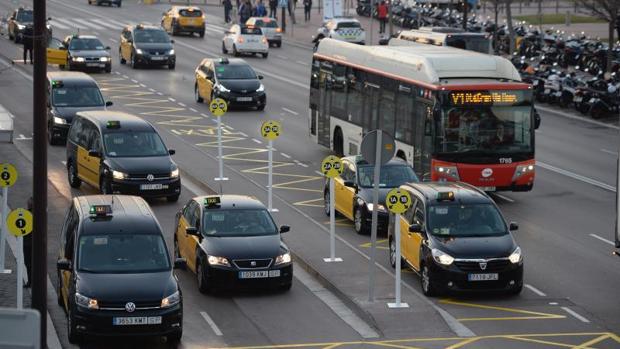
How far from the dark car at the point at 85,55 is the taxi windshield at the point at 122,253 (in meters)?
35.4

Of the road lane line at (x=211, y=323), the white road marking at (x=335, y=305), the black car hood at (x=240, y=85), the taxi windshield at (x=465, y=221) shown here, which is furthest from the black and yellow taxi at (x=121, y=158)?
the black car hood at (x=240, y=85)

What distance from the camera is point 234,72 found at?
4697 centimetres

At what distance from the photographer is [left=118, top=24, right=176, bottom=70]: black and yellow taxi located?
189 ft

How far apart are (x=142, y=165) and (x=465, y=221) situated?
974 cm

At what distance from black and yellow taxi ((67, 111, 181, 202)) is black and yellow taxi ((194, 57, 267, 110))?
13622mm

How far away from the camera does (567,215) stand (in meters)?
29.9

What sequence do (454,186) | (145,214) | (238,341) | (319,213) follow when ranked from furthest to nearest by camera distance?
(319,213)
(454,186)
(145,214)
(238,341)

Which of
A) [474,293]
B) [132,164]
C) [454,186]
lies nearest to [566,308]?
[474,293]

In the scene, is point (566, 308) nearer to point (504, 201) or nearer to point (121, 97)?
point (504, 201)

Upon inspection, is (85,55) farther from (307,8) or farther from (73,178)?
(307,8)

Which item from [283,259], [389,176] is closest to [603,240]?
[389,176]

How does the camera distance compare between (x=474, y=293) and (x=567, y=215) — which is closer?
(x=474, y=293)

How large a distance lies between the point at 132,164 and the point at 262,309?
9.58 m

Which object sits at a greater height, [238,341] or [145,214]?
[145,214]
